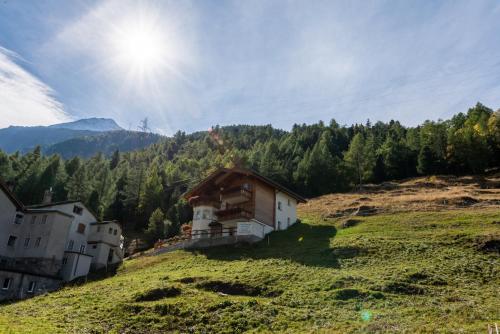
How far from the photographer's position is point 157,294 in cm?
2952

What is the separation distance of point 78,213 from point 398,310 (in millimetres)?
45726

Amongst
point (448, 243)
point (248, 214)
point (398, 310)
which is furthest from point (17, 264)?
point (448, 243)

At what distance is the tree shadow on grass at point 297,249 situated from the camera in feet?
126

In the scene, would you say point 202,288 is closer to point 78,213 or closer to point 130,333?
point 130,333

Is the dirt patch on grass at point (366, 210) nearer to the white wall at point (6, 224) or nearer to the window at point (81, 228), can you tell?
the window at point (81, 228)

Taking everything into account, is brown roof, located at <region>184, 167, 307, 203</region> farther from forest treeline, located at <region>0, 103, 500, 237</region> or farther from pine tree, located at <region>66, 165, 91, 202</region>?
pine tree, located at <region>66, 165, 91, 202</region>

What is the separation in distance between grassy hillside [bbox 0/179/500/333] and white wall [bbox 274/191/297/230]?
8.41m

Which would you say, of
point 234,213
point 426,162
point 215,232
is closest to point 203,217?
point 215,232

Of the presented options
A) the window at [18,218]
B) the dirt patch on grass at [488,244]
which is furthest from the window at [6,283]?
the dirt patch on grass at [488,244]

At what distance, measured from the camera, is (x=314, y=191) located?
104 metres

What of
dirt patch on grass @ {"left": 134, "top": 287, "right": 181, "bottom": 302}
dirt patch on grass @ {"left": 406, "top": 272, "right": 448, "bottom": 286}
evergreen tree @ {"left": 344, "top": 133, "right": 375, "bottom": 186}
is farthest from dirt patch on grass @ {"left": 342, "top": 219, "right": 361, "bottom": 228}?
evergreen tree @ {"left": 344, "top": 133, "right": 375, "bottom": 186}

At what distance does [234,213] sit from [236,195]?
297cm

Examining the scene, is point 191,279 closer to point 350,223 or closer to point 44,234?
point 44,234

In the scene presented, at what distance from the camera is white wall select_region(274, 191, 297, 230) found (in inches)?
2304
